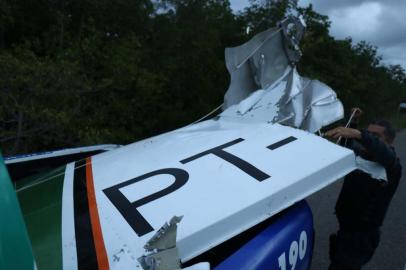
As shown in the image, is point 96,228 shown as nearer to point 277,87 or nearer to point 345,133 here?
point 345,133

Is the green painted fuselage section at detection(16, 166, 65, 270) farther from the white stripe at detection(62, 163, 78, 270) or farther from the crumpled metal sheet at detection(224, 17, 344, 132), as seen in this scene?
the crumpled metal sheet at detection(224, 17, 344, 132)

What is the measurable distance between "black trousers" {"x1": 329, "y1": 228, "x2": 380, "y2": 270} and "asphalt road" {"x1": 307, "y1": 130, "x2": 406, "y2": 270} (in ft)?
3.82

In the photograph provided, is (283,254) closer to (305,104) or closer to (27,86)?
(305,104)

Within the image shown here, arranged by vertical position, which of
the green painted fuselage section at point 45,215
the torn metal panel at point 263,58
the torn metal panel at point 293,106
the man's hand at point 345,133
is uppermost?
the torn metal panel at point 263,58

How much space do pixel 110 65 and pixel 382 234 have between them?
657 centimetres

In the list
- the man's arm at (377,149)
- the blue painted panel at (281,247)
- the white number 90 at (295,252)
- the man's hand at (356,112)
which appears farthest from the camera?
the man's hand at (356,112)

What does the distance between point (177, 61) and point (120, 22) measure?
6.64 feet

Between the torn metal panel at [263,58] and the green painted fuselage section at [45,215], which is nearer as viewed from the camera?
the green painted fuselage section at [45,215]

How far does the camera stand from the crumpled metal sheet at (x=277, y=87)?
286 centimetres

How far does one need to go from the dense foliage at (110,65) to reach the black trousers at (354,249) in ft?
13.3

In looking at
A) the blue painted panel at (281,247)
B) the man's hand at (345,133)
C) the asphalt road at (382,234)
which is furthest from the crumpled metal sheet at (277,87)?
the asphalt road at (382,234)

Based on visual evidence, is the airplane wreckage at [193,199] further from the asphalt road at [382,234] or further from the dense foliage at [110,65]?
the dense foliage at [110,65]

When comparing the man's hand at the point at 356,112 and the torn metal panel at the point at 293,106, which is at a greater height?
the torn metal panel at the point at 293,106

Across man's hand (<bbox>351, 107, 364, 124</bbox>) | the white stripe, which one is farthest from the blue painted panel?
man's hand (<bbox>351, 107, 364, 124</bbox>)
